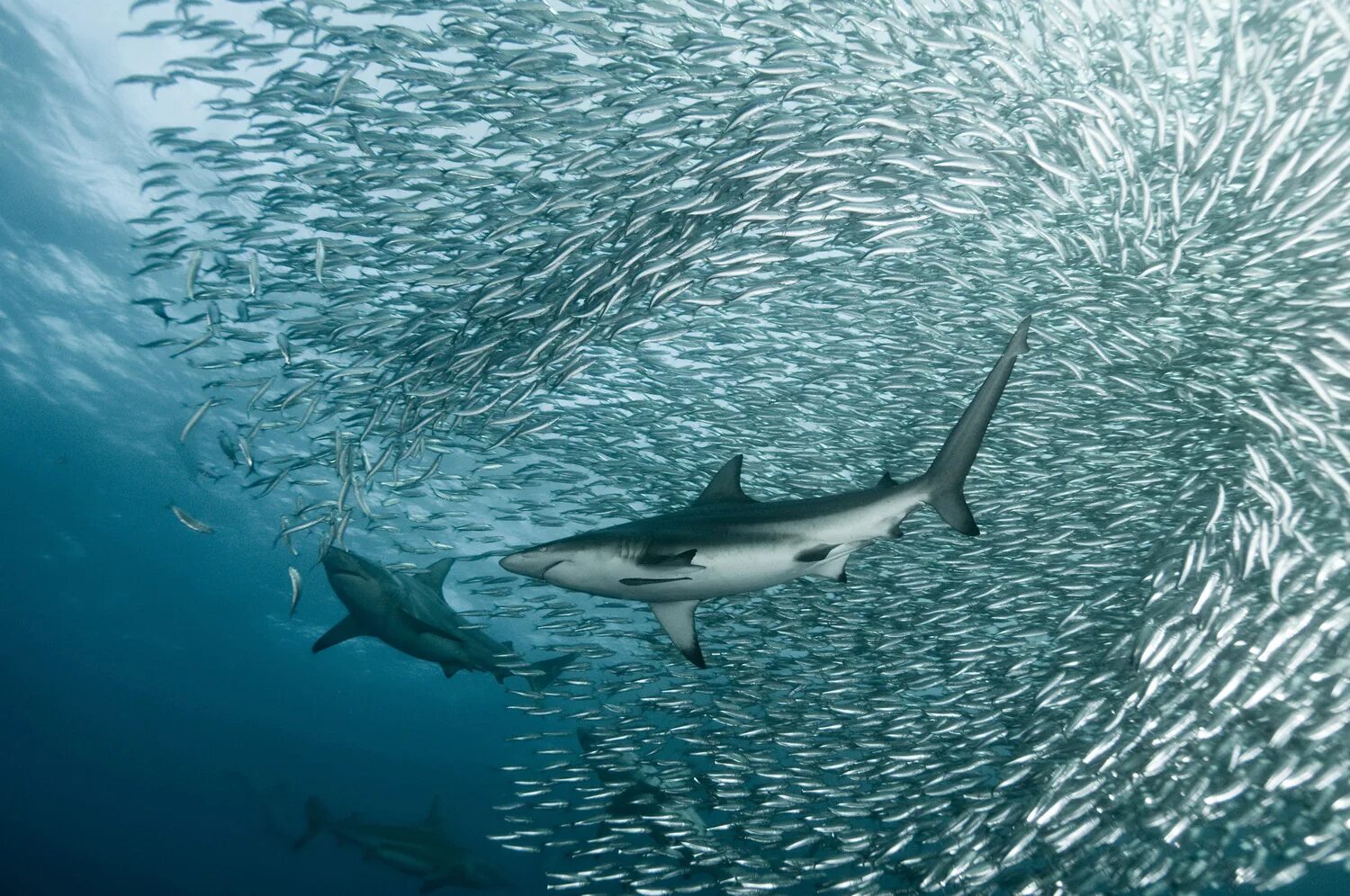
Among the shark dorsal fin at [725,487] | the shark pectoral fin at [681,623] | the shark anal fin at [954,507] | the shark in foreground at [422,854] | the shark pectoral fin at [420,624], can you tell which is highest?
the shark anal fin at [954,507]

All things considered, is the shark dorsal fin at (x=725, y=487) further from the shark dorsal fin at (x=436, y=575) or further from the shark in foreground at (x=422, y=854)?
the shark in foreground at (x=422, y=854)

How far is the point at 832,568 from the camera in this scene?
4086 mm

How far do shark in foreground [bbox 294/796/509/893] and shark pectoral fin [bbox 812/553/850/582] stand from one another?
11.9 metres

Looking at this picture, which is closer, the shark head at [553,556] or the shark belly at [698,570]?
the shark head at [553,556]

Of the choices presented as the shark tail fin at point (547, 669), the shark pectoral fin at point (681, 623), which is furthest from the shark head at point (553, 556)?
the shark tail fin at point (547, 669)

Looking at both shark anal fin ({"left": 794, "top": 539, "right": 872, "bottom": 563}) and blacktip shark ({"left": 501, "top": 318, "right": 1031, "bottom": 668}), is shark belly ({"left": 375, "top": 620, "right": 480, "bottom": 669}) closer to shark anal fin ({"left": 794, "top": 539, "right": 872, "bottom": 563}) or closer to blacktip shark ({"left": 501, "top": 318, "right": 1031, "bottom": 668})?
blacktip shark ({"left": 501, "top": 318, "right": 1031, "bottom": 668})

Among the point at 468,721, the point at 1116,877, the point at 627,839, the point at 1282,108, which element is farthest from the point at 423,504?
the point at 468,721

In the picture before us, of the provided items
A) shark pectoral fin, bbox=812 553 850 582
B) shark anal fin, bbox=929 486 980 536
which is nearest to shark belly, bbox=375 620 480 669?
shark pectoral fin, bbox=812 553 850 582

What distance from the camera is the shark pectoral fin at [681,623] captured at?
166 inches

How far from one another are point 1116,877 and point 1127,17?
25.2 ft

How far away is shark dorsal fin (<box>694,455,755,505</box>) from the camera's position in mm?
4312

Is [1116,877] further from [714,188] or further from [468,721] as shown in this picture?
[468,721]

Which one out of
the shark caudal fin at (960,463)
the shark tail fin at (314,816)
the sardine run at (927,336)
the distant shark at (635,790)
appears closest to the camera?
the shark caudal fin at (960,463)

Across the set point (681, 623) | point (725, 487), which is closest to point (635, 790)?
point (681, 623)
